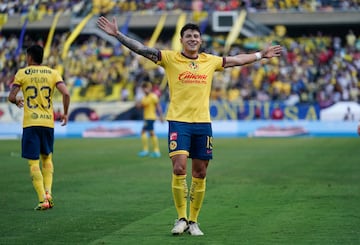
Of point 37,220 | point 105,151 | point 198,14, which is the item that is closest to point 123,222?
point 37,220

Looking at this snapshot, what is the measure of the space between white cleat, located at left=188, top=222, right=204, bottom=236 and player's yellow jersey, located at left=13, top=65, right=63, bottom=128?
A: 136 inches

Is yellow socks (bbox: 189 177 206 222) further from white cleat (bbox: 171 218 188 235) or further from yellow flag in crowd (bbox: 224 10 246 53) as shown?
yellow flag in crowd (bbox: 224 10 246 53)

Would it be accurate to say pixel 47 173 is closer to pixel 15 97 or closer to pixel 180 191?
pixel 15 97

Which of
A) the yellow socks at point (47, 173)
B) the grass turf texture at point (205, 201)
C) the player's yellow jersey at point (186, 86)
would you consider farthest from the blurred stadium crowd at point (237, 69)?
the player's yellow jersey at point (186, 86)

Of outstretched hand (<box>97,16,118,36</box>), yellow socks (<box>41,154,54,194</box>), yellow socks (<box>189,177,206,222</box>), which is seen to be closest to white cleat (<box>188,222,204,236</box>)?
yellow socks (<box>189,177,206,222</box>)

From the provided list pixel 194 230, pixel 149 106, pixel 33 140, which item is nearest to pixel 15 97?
pixel 33 140

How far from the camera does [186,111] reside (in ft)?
32.1

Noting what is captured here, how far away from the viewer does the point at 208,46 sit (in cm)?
4684

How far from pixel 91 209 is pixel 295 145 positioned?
58.6 ft

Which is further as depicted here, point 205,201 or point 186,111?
point 205,201

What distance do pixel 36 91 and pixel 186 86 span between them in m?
3.20

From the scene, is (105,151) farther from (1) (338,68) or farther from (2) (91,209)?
(1) (338,68)

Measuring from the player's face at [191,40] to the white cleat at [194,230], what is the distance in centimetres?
201

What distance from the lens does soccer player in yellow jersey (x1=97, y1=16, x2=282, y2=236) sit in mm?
9695
